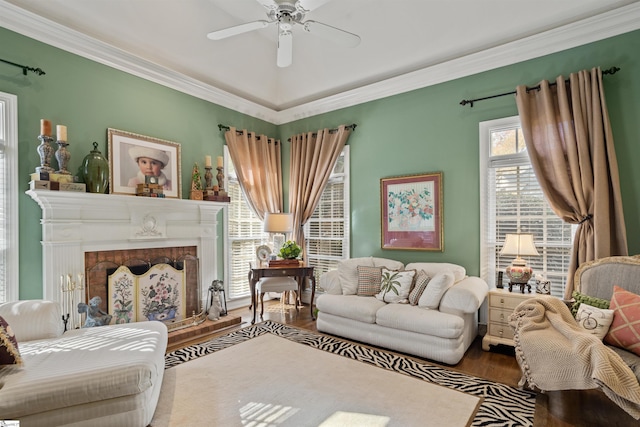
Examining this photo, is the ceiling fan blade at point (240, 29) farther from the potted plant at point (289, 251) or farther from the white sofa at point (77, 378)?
the potted plant at point (289, 251)

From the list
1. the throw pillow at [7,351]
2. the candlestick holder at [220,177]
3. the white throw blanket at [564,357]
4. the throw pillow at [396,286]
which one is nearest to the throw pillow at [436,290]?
the throw pillow at [396,286]

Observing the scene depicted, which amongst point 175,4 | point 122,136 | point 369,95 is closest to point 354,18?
point 369,95

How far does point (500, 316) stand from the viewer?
3.32 meters

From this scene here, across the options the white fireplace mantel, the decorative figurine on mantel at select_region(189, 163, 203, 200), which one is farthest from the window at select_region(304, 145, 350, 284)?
the decorative figurine on mantel at select_region(189, 163, 203, 200)

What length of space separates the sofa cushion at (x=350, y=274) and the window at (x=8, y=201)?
10.7ft

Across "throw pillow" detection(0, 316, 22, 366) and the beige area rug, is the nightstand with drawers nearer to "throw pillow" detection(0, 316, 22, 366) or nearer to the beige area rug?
the beige area rug

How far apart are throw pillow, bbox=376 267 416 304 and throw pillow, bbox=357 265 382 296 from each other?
0.11 metres

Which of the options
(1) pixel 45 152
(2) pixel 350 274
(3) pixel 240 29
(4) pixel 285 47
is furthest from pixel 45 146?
(2) pixel 350 274

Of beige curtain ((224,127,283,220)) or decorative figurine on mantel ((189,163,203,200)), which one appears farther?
beige curtain ((224,127,283,220))

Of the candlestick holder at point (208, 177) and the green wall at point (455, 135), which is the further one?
the candlestick holder at point (208, 177)

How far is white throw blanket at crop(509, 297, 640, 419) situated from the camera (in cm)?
192

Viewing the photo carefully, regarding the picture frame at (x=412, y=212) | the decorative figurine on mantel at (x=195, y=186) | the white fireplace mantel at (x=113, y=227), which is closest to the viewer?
the white fireplace mantel at (x=113, y=227)

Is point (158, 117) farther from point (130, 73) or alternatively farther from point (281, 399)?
point (281, 399)

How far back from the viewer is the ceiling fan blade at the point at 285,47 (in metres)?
2.89
